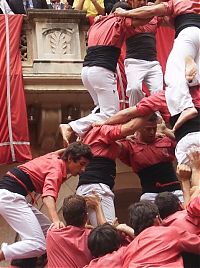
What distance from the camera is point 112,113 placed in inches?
290

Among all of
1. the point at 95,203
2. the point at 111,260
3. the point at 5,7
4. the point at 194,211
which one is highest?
the point at 5,7

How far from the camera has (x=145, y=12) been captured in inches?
271

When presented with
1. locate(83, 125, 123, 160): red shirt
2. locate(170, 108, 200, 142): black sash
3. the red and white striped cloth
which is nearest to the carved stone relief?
the red and white striped cloth

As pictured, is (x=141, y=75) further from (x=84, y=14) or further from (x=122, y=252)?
(x=122, y=252)

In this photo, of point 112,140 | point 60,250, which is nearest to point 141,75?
point 112,140

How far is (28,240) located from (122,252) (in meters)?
1.52

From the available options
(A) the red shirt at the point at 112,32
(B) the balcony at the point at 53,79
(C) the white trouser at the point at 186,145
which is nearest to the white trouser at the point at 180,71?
(C) the white trouser at the point at 186,145

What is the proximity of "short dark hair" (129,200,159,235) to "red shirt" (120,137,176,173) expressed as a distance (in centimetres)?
A: 195

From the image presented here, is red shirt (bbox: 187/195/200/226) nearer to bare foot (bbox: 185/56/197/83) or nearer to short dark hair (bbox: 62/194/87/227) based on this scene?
short dark hair (bbox: 62/194/87/227)

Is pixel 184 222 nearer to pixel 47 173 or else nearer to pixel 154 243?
pixel 154 243

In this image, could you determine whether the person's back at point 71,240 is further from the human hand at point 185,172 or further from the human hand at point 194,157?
the human hand at point 194,157

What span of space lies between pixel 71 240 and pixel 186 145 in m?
1.30

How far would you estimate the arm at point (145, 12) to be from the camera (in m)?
6.77

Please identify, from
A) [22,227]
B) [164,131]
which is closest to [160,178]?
[164,131]
